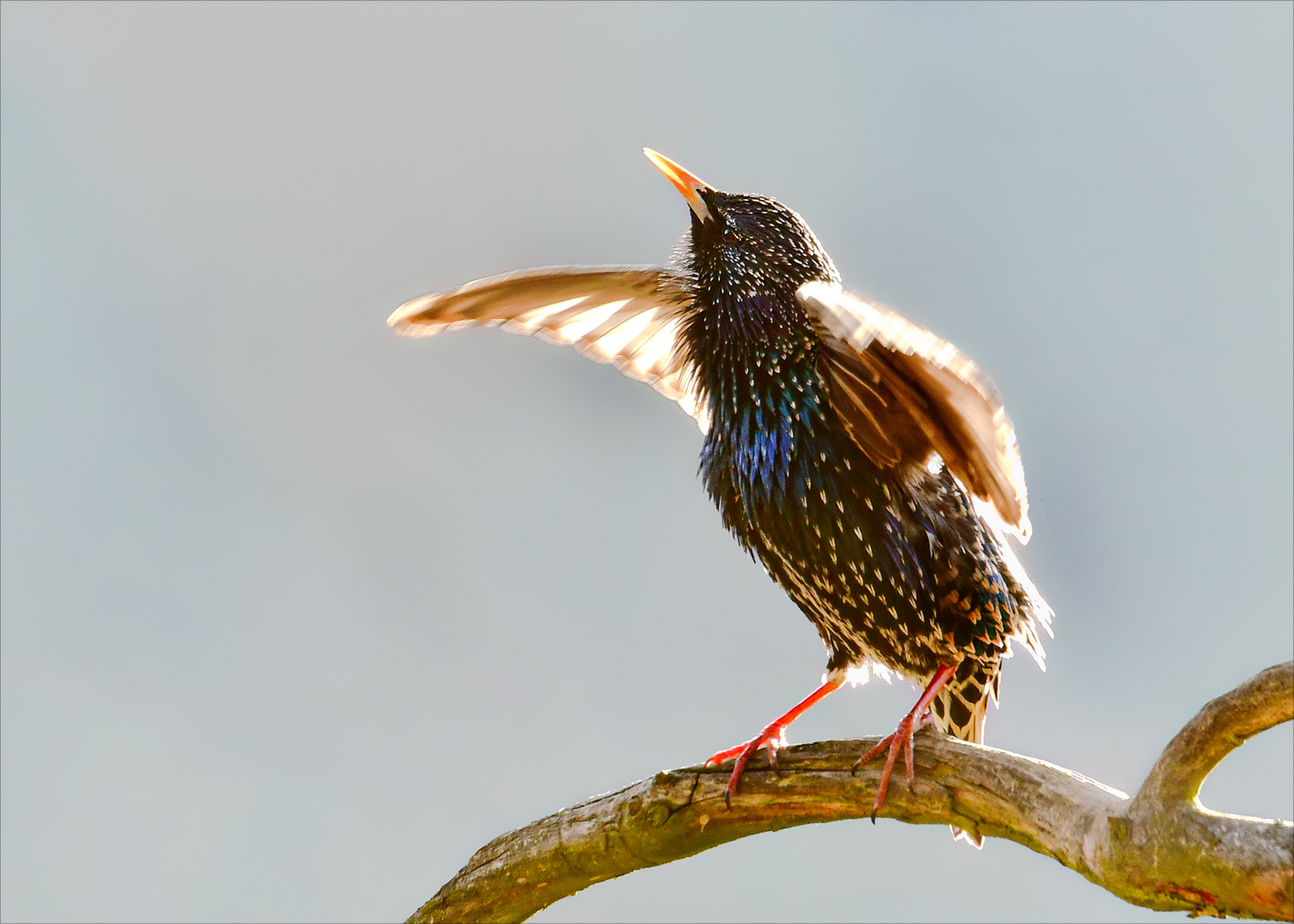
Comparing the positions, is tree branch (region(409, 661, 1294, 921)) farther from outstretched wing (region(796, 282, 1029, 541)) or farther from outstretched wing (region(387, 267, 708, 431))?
outstretched wing (region(387, 267, 708, 431))

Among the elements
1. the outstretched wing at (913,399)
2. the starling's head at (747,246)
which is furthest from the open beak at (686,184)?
the outstretched wing at (913,399)

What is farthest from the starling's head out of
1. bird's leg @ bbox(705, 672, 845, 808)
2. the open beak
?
bird's leg @ bbox(705, 672, 845, 808)

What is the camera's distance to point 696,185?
13.7ft

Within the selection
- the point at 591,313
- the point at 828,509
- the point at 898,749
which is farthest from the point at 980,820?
the point at 591,313

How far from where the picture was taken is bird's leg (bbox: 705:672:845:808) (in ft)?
11.0

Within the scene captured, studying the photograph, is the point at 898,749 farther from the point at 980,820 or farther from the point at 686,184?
the point at 686,184

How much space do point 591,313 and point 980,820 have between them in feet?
7.11

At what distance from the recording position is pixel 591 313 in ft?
14.2

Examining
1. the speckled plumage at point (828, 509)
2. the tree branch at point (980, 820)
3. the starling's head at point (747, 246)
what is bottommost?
the tree branch at point (980, 820)

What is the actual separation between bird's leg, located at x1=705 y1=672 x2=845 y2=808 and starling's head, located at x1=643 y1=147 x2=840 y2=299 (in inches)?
50.1

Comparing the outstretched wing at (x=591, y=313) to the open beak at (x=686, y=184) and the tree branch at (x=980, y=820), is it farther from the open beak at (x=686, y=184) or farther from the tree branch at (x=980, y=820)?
the tree branch at (x=980, y=820)

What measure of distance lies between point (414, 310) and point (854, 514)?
1.61 m

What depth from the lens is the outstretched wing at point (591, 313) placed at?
414 centimetres

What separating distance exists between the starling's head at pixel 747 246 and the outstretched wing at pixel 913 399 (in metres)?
0.36
